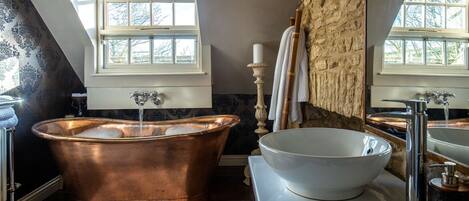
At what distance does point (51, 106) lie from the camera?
2.90 metres

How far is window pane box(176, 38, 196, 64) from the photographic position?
3.29 meters

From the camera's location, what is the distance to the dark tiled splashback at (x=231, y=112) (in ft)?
11.2

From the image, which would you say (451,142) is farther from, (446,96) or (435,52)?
(435,52)

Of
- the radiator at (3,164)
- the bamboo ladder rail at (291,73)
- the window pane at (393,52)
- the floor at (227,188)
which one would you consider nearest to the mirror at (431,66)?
the window pane at (393,52)

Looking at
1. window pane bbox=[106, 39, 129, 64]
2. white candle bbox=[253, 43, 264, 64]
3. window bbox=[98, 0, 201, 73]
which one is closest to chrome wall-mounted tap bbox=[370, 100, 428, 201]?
white candle bbox=[253, 43, 264, 64]

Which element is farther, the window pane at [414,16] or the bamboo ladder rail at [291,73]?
the bamboo ladder rail at [291,73]

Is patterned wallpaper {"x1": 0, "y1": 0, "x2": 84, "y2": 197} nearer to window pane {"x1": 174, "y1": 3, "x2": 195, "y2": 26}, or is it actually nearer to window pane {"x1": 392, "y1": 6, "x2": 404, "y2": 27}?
window pane {"x1": 174, "y1": 3, "x2": 195, "y2": 26}

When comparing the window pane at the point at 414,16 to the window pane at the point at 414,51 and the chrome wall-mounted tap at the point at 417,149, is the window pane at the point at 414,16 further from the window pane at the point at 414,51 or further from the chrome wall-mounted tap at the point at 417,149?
the chrome wall-mounted tap at the point at 417,149

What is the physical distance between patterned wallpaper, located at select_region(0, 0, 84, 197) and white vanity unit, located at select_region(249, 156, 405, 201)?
7.29 ft

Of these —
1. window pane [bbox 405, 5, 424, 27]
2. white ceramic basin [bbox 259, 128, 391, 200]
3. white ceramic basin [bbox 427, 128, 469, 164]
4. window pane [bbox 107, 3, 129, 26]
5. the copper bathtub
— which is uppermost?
window pane [bbox 107, 3, 129, 26]

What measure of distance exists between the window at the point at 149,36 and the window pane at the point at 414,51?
240cm

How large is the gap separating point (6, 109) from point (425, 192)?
2269mm

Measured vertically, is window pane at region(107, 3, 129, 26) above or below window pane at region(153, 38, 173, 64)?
above

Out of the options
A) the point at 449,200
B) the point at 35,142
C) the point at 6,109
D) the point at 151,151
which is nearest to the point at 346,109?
the point at 449,200
